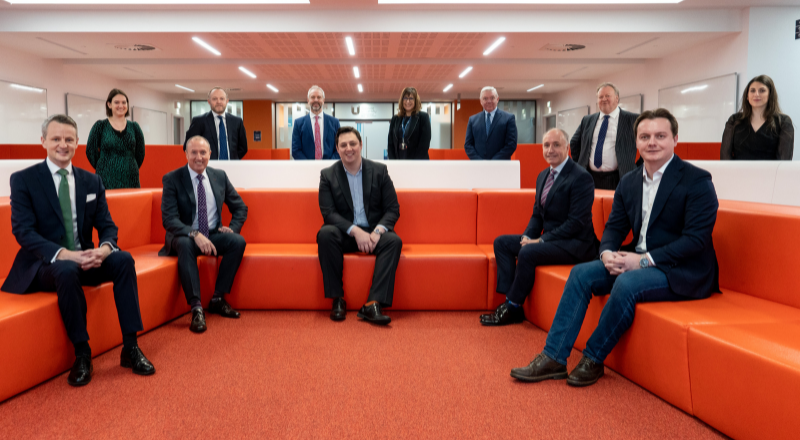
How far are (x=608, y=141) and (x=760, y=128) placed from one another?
127 centimetres

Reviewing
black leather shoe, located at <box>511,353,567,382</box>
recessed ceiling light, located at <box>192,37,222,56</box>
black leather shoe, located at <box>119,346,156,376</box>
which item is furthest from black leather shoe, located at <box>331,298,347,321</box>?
recessed ceiling light, located at <box>192,37,222,56</box>

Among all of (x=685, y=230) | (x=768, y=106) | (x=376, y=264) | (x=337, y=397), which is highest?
(x=768, y=106)

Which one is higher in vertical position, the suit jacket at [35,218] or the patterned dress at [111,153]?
the patterned dress at [111,153]

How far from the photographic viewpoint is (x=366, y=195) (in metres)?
3.63

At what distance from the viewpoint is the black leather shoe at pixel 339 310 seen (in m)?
3.23

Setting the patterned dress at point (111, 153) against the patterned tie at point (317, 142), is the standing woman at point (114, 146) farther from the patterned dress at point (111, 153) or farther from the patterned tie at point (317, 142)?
the patterned tie at point (317, 142)

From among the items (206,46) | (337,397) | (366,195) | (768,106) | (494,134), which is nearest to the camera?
(337,397)

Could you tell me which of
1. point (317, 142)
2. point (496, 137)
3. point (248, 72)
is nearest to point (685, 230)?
point (496, 137)

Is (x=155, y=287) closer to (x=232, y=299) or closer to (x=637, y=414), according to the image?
(x=232, y=299)

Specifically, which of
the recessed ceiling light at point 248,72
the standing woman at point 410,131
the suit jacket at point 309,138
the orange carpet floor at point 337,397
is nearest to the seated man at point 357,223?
the orange carpet floor at point 337,397

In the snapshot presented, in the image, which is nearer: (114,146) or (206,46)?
(114,146)

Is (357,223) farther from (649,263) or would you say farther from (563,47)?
(563,47)

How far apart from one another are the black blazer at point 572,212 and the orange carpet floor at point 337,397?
67 cm

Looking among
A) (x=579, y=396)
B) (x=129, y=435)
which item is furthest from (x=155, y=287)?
(x=579, y=396)
